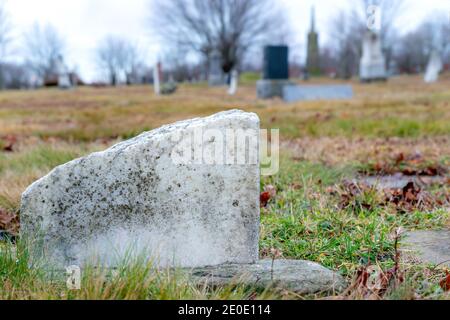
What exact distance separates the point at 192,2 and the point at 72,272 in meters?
40.7

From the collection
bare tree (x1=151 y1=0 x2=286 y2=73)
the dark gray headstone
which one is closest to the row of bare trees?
bare tree (x1=151 y1=0 x2=286 y2=73)

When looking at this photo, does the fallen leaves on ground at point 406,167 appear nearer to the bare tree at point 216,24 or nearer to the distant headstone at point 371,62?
the distant headstone at point 371,62

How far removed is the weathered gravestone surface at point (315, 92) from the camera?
14.6 metres

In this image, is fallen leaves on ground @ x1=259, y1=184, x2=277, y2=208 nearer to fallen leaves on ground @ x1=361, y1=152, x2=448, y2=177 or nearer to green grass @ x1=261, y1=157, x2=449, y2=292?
green grass @ x1=261, y1=157, x2=449, y2=292

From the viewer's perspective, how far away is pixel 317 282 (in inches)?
72.5

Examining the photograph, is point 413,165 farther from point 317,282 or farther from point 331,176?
point 317,282

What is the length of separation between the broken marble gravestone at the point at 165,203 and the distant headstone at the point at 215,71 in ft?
112

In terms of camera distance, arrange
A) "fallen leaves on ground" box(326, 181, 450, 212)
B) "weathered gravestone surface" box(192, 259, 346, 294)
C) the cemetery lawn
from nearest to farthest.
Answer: the cemetery lawn → "weathered gravestone surface" box(192, 259, 346, 294) → "fallen leaves on ground" box(326, 181, 450, 212)

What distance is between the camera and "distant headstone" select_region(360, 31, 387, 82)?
2441 centimetres

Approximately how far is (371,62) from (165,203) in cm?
2541

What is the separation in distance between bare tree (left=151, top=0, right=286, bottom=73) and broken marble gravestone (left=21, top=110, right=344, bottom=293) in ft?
122

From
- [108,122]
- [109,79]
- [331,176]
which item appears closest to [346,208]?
[331,176]

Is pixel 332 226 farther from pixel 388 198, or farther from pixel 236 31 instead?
pixel 236 31

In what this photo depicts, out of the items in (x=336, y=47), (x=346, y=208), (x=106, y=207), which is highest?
(x=336, y=47)
